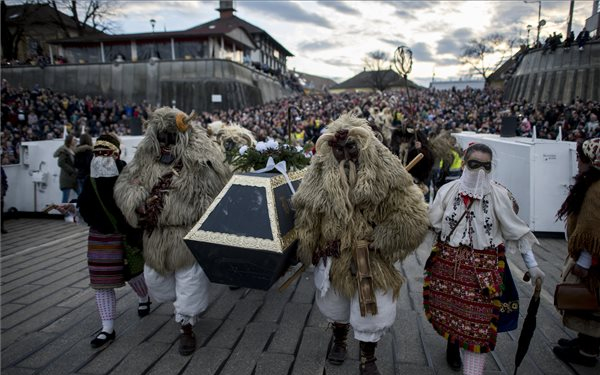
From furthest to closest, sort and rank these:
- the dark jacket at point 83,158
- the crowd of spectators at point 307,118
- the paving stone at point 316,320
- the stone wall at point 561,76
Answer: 1. the stone wall at point 561,76
2. the crowd of spectators at point 307,118
3. the dark jacket at point 83,158
4. the paving stone at point 316,320

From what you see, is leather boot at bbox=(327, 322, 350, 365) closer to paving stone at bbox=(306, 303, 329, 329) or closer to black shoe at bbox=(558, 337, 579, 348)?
paving stone at bbox=(306, 303, 329, 329)

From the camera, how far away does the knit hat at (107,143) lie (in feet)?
10.8

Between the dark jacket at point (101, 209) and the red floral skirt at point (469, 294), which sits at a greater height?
the dark jacket at point (101, 209)

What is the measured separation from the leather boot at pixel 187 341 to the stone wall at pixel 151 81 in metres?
27.8

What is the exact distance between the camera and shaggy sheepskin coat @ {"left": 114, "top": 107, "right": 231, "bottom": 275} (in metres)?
3.08

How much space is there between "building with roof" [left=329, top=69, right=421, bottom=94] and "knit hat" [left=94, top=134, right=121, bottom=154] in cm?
6607

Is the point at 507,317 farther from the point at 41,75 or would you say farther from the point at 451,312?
the point at 41,75

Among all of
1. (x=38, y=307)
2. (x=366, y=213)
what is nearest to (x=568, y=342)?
(x=366, y=213)

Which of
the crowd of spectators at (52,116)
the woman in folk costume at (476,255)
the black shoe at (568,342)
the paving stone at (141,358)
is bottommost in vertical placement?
the paving stone at (141,358)

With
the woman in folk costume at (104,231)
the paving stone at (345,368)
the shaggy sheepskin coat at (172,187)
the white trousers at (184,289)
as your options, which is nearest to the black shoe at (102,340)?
the woman in folk costume at (104,231)

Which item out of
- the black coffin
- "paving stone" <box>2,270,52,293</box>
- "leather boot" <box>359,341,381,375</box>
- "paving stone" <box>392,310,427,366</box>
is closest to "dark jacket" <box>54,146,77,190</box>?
"paving stone" <box>2,270,52,293</box>

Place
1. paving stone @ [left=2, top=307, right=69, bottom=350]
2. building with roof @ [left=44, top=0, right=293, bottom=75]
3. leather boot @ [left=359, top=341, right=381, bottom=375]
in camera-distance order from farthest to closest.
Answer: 1. building with roof @ [left=44, top=0, right=293, bottom=75]
2. paving stone @ [left=2, top=307, right=69, bottom=350]
3. leather boot @ [left=359, top=341, right=381, bottom=375]

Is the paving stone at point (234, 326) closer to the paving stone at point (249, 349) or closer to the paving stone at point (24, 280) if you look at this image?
the paving stone at point (249, 349)

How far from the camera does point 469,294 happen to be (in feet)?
8.04
